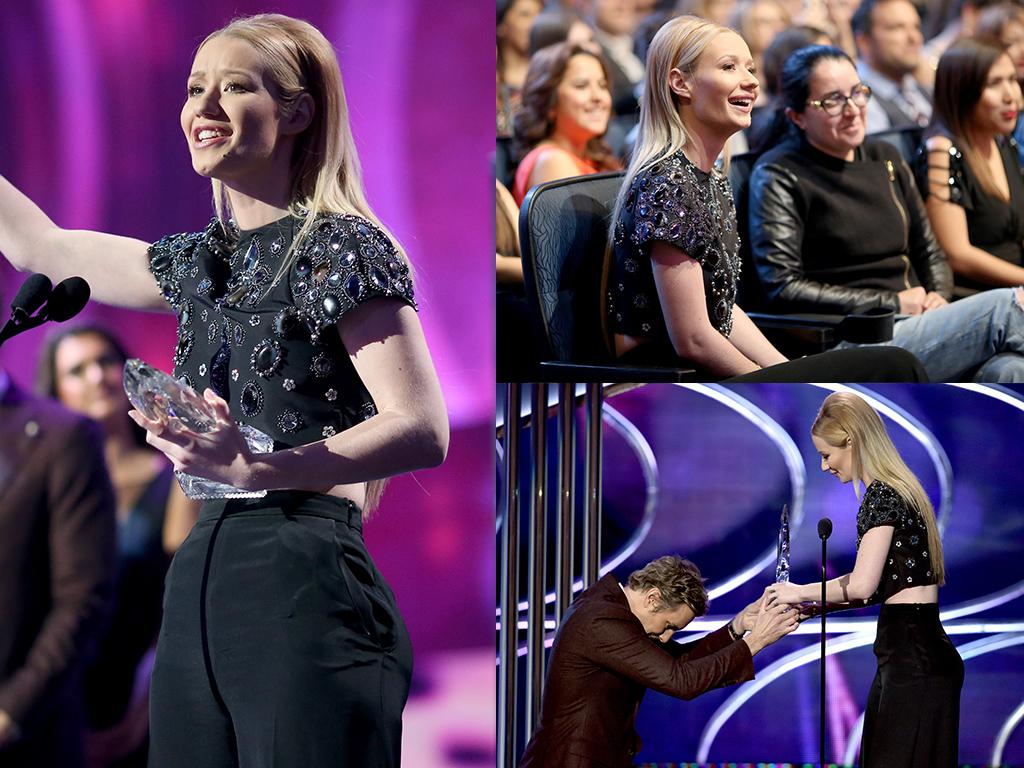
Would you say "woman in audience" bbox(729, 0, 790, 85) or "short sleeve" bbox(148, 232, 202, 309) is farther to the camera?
"woman in audience" bbox(729, 0, 790, 85)

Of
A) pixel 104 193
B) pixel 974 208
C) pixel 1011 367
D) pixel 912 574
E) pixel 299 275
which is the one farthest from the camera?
pixel 974 208

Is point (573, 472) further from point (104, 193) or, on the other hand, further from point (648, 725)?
point (104, 193)

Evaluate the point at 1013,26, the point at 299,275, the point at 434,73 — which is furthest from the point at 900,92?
the point at 299,275

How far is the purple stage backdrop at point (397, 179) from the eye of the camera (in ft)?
9.53

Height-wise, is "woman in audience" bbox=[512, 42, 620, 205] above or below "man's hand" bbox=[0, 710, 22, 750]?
above

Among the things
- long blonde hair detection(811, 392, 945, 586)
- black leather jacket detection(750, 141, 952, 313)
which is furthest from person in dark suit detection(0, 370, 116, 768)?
black leather jacket detection(750, 141, 952, 313)

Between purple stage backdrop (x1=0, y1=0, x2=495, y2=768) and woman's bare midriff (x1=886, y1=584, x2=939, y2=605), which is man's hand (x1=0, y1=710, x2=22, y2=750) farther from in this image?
woman's bare midriff (x1=886, y1=584, x2=939, y2=605)

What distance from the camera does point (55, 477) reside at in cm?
299

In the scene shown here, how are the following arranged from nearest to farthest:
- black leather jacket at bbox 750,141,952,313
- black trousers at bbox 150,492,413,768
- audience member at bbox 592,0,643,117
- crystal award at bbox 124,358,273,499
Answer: crystal award at bbox 124,358,273,499 < black trousers at bbox 150,492,413,768 < black leather jacket at bbox 750,141,952,313 < audience member at bbox 592,0,643,117

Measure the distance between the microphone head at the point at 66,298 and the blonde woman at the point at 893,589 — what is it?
6.59 ft

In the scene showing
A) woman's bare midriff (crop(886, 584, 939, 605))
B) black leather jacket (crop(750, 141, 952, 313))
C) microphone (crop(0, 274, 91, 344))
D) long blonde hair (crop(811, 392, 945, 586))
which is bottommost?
woman's bare midriff (crop(886, 584, 939, 605))

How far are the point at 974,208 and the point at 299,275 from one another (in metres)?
2.87

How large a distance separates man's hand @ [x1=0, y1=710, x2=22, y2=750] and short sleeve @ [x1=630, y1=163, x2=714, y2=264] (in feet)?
6.10

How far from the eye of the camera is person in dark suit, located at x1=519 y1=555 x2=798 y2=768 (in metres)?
3.20
